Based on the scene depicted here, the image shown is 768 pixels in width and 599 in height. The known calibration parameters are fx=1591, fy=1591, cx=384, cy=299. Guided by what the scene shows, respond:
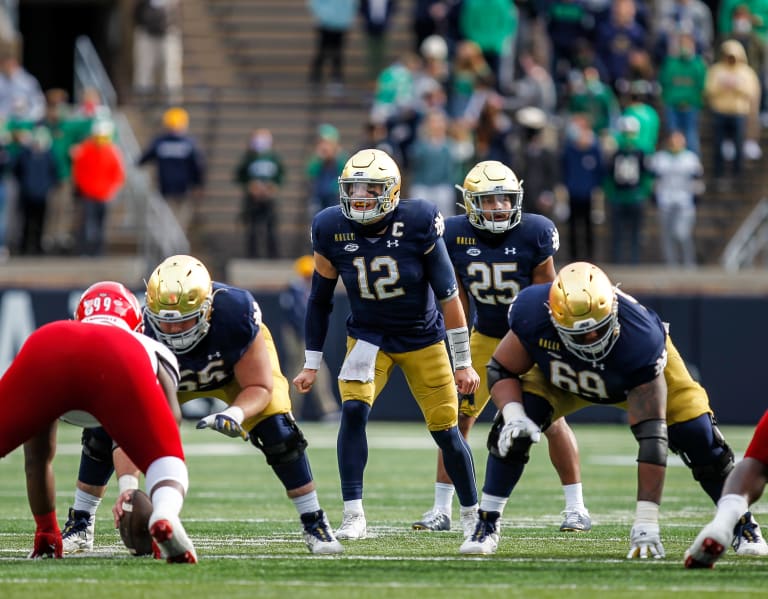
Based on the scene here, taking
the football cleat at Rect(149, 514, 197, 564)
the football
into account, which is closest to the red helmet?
the football

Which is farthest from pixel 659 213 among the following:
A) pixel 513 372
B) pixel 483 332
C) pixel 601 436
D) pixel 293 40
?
pixel 513 372

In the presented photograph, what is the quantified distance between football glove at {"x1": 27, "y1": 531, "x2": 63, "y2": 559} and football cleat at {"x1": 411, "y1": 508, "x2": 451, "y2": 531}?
2.43m

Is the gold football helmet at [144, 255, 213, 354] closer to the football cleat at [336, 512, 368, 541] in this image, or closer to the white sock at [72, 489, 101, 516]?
the white sock at [72, 489, 101, 516]

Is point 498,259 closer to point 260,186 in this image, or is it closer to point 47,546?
point 47,546

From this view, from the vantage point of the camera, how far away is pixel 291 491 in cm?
767

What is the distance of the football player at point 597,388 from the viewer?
729 cm

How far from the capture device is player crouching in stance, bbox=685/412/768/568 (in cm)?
676

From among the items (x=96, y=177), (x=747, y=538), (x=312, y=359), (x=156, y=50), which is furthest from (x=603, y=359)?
(x=156, y=50)

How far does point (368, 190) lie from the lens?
8477 millimetres

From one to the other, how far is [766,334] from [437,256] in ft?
33.1

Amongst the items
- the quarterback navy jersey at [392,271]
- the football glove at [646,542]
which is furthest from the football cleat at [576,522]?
the football glove at [646,542]

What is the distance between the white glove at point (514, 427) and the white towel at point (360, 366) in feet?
4.40

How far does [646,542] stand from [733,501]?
63 centimetres

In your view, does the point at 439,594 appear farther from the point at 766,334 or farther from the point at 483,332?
the point at 766,334
